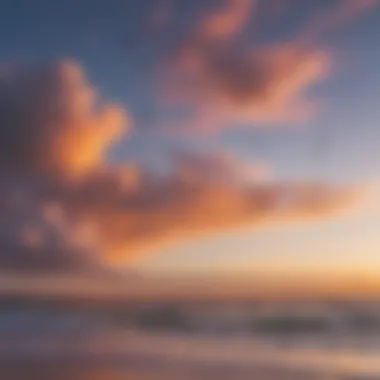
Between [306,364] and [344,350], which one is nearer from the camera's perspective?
[306,364]

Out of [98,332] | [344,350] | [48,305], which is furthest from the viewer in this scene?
[48,305]

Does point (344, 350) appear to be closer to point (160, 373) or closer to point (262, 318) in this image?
point (160, 373)

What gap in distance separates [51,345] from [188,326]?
1.75 metres

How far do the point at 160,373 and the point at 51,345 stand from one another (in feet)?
3.74

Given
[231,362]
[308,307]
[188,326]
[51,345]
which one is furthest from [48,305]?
[231,362]

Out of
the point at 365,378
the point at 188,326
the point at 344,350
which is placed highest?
the point at 188,326

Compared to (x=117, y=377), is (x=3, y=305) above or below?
above

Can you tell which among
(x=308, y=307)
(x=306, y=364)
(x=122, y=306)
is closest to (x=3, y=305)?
(x=122, y=306)

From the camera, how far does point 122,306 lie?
21.9 ft

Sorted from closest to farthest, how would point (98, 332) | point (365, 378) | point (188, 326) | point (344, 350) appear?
1. point (365, 378)
2. point (344, 350)
3. point (98, 332)
4. point (188, 326)

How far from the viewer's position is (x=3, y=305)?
21.0 feet

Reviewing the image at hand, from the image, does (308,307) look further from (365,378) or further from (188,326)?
(365,378)

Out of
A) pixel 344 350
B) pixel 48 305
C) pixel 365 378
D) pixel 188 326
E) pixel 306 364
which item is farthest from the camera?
pixel 48 305

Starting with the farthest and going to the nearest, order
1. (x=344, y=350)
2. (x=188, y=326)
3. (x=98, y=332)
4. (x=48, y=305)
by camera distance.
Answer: (x=48, y=305) → (x=188, y=326) → (x=98, y=332) → (x=344, y=350)
